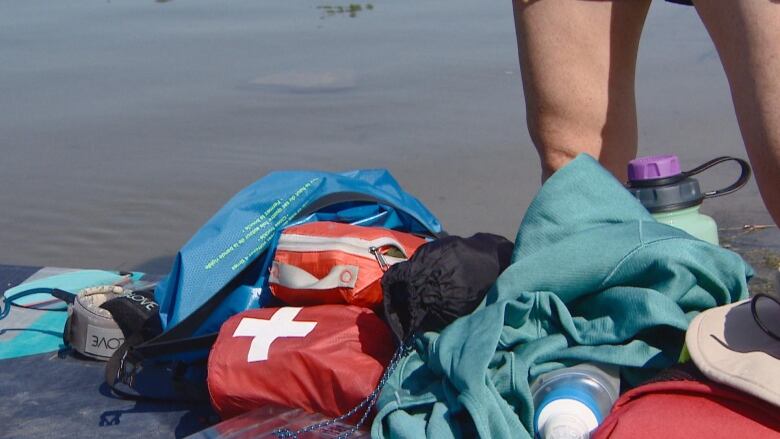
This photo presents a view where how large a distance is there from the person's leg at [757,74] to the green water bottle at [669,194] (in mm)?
285

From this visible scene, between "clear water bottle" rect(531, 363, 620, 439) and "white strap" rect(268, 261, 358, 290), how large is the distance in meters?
0.64

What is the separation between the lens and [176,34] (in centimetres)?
758

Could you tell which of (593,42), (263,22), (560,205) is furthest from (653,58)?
(560,205)

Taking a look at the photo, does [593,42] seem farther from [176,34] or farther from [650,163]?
[176,34]

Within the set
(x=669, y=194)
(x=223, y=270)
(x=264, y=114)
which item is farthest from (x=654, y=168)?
(x=264, y=114)

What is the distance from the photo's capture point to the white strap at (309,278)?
218 cm

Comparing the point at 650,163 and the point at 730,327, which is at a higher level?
the point at 650,163

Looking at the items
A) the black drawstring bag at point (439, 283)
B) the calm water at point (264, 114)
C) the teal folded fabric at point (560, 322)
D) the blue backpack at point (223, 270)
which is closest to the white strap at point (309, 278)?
the blue backpack at point (223, 270)

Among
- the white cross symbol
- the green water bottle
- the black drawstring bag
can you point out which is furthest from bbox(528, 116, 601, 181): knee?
the white cross symbol

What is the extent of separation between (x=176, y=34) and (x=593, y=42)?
5881 mm

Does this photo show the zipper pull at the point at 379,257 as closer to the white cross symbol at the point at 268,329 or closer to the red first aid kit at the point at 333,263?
the red first aid kit at the point at 333,263

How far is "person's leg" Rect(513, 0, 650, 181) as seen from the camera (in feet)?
7.13

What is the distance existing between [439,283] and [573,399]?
40 centimetres

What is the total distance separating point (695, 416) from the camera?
4.70 ft
